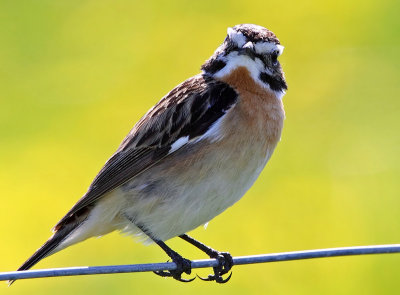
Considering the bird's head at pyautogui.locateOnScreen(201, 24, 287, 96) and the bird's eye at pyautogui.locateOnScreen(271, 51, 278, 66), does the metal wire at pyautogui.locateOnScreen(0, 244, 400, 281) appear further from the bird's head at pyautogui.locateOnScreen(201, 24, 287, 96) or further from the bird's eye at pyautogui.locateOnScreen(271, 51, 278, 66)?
the bird's eye at pyautogui.locateOnScreen(271, 51, 278, 66)

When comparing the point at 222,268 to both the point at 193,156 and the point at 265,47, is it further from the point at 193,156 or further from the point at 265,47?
the point at 265,47

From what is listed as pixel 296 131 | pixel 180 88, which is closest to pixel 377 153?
pixel 296 131

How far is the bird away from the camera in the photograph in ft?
18.7

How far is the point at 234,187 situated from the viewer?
5746 millimetres

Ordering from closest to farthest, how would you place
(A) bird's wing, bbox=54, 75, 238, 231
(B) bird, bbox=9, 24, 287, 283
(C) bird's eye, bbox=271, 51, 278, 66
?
(B) bird, bbox=9, 24, 287, 283
(A) bird's wing, bbox=54, 75, 238, 231
(C) bird's eye, bbox=271, 51, 278, 66

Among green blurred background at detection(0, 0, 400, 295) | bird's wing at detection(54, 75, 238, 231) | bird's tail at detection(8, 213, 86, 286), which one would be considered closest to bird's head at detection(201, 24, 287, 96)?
bird's wing at detection(54, 75, 238, 231)

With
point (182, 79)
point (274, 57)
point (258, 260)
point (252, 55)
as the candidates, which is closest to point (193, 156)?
point (252, 55)

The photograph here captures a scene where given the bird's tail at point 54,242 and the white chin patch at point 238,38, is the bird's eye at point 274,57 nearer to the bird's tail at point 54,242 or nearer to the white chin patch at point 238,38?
the white chin patch at point 238,38

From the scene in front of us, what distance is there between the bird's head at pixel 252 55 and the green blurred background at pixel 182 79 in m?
2.02

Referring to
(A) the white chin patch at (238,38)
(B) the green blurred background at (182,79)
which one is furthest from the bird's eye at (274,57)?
(B) the green blurred background at (182,79)

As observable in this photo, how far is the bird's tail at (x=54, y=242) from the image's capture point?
579 centimetres

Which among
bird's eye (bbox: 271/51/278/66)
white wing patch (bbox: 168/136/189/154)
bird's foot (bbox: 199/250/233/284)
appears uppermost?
bird's eye (bbox: 271/51/278/66)

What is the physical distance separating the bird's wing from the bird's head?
133 millimetres

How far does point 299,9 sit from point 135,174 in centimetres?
776
